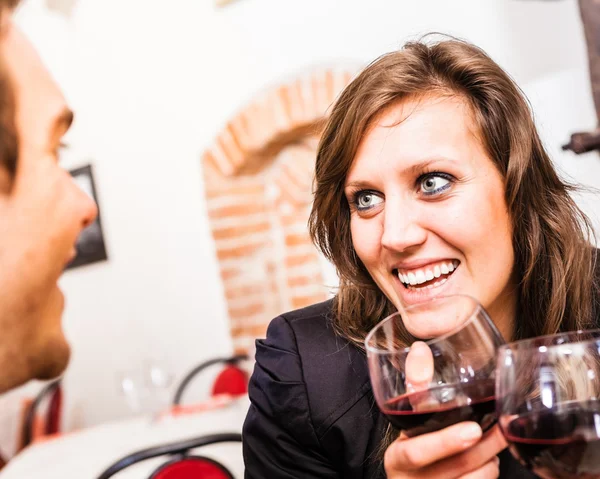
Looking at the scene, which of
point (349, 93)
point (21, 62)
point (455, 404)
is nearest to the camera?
point (455, 404)

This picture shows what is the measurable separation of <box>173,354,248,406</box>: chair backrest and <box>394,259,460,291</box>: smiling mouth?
1813mm

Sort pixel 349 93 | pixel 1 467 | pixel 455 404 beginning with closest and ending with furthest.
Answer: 1. pixel 455 404
2. pixel 349 93
3. pixel 1 467

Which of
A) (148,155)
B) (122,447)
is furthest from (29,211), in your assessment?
(148,155)

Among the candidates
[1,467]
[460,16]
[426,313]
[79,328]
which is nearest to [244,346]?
[79,328]

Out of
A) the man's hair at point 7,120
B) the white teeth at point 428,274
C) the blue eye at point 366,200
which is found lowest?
the white teeth at point 428,274

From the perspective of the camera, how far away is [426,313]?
30.4 inches

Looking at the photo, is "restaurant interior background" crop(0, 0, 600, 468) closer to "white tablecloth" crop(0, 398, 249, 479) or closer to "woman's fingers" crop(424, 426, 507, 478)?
"white tablecloth" crop(0, 398, 249, 479)

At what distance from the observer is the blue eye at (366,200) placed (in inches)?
43.4

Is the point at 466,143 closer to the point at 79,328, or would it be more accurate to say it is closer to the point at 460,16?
the point at 460,16

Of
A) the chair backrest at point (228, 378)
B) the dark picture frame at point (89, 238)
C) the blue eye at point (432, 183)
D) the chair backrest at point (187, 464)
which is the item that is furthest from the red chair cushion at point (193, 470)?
the dark picture frame at point (89, 238)

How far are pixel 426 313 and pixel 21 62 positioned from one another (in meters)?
0.60

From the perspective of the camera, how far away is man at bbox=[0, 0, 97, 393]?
882 mm

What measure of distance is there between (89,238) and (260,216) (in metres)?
0.77

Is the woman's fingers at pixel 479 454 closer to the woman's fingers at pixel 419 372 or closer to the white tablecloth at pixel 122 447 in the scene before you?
the woman's fingers at pixel 419 372
